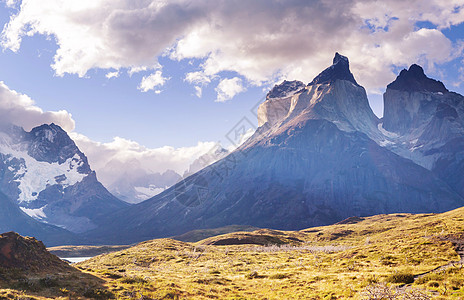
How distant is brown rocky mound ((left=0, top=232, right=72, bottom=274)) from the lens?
154ft

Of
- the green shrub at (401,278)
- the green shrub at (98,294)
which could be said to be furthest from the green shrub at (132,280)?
the green shrub at (401,278)

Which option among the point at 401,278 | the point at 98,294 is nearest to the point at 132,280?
the point at 98,294

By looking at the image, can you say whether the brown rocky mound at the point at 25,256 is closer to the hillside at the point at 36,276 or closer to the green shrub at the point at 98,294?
the hillside at the point at 36,276

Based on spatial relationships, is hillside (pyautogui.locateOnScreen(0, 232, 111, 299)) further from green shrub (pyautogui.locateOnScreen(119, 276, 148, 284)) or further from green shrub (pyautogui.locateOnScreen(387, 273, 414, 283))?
A: green shrub (pyautogui.locateOnScreen(387, 273, 414, 283))

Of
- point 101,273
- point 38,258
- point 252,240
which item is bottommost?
point 252,240

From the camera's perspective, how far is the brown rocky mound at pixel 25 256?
4700 cm

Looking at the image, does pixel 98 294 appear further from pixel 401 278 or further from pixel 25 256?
pixel 401 278

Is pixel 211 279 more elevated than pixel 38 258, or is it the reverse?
pixel 38 258

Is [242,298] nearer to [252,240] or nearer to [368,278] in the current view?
[368,278]

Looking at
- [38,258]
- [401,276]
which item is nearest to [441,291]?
[401,276]

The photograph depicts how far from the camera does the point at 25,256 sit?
163 ft

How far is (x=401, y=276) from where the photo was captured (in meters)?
40.8

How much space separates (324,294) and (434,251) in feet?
84.5

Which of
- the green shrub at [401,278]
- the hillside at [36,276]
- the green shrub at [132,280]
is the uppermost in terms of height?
the hillside at [36,276]
